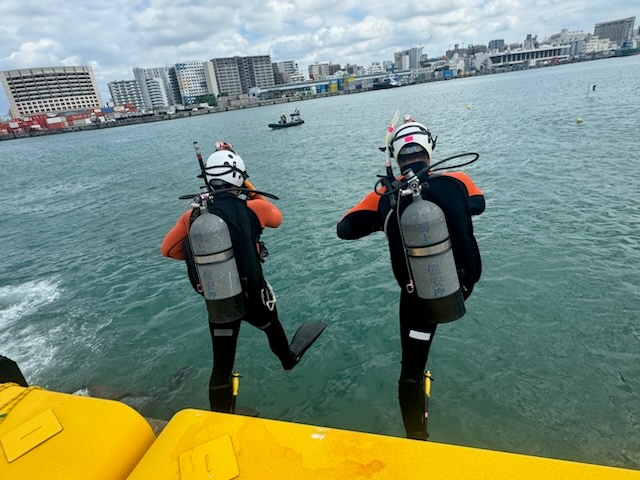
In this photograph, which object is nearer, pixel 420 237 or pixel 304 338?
pixel 420 237

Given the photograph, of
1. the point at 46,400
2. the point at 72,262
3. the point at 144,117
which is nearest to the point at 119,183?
the point at 72,262

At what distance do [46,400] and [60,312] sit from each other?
805 cm

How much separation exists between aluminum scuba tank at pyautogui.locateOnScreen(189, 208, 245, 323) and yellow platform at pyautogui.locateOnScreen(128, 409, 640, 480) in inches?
53.3

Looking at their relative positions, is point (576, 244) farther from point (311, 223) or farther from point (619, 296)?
point (311, 223)

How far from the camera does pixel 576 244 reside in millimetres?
9234

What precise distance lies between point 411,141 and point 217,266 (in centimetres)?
201

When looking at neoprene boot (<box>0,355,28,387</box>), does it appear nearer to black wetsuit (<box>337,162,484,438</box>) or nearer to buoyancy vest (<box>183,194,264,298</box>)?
buoyancy vest (<box>183,194,264,298</box>)

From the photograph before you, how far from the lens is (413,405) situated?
3623 mm

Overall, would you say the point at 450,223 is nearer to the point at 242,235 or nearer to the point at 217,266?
the point at 242,235

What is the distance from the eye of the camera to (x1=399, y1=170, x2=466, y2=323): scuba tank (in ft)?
9.30

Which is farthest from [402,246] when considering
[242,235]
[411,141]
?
[242,235]

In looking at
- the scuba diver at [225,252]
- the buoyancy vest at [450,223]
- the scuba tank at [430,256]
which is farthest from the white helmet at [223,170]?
the scuba tank at [430,256]

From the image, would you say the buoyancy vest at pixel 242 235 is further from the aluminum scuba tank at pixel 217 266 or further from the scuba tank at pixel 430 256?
the scuba tank at pixel 430 256

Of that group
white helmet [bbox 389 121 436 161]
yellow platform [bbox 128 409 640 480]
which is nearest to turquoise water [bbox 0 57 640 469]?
yellow platform [bbox 128 409 640 480]
